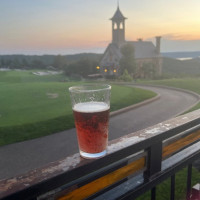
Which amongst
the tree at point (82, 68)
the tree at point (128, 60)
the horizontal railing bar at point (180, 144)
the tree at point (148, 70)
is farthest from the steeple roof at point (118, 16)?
the horizontal railing bar at point (180, 144)

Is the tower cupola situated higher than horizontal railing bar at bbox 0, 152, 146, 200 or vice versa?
the tower cupola

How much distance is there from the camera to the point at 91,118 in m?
0.66

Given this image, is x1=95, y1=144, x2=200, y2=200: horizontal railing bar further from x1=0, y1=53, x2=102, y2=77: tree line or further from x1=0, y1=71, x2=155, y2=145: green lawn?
x1=0, y1=53, x2=102, y2=77: tree line

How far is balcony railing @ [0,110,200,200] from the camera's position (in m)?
0.53

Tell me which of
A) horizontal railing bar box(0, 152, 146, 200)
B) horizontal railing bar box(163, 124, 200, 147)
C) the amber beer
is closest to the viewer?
horizontal railing bar box(0, 152, 146, 200)

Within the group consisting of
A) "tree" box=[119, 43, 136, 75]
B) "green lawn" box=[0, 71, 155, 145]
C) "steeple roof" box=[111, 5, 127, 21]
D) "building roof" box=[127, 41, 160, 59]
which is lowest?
"green lawn" box=[0, 71, 155, 145]

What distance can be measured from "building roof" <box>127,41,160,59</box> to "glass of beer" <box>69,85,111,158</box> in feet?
104

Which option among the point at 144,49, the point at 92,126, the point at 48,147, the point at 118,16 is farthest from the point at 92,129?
the point at 144,49

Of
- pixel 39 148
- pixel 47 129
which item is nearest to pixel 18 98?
pixel 47 129

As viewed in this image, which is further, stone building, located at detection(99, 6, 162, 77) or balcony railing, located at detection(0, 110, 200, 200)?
stone building, located at detection(99, 6, 162, 77)

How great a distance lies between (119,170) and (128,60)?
2612 centimetres

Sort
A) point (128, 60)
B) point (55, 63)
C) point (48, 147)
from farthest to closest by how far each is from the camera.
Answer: point (128, 60) → point (55, 63) → point (48, 147)

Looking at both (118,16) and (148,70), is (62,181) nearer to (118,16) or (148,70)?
(148,70)

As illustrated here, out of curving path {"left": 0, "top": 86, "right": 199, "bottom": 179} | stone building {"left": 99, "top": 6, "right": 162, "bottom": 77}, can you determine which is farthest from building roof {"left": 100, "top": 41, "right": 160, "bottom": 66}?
curving path {"left": 0, "top": 86, "right": 199, "bottom": 179}
